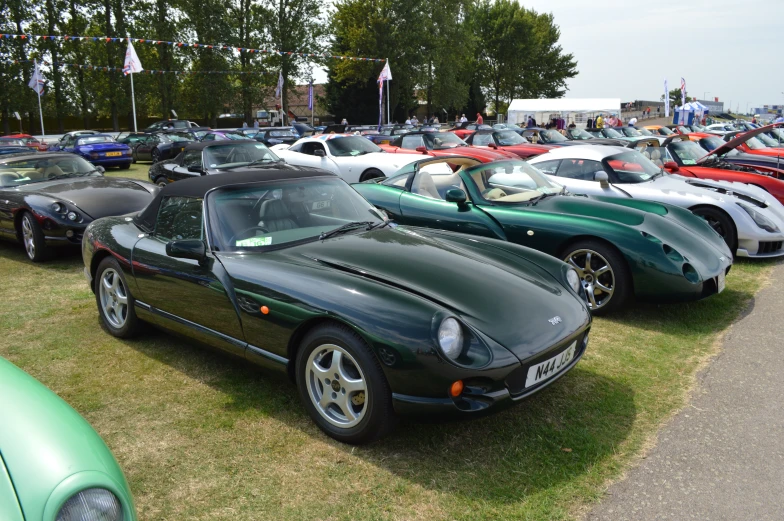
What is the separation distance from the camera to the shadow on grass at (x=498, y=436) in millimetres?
2918

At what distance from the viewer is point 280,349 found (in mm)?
3418

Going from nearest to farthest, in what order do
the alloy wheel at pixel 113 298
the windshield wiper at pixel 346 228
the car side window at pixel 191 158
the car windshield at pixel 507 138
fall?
1. the windshield wiper at pixel 346 228
2. the alloy wheel at pixel 113 298
3. the car side window at pixel 191 158
4. the car windshield at pixel 507 138

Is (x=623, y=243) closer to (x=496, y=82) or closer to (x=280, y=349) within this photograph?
(x=280, y=349)

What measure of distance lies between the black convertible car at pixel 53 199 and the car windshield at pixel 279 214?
387 centimetres

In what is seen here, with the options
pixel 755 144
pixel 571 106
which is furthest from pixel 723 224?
pixel 571 106

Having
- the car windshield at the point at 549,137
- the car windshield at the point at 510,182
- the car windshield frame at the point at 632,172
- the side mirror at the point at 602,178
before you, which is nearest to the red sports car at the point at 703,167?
the car windshield frame at the point at 632,172

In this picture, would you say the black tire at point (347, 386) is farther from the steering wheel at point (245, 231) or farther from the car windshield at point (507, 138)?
the car windshield at point (507, 138)

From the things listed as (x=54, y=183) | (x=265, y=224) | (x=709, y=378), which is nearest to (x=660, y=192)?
(x=709, y=378)

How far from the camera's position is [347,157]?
40.3ft

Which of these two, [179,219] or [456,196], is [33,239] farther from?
[456,196]

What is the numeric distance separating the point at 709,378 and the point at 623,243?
145 centimetres

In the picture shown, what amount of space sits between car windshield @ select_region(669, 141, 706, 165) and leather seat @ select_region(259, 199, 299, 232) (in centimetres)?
839

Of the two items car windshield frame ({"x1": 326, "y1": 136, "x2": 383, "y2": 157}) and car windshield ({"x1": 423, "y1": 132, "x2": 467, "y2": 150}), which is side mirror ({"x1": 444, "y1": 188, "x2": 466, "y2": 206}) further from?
car windshield ({"x1": 423, "y1": 132, "x2": 467, "y2": 150})

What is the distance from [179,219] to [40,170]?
18.2 ft
